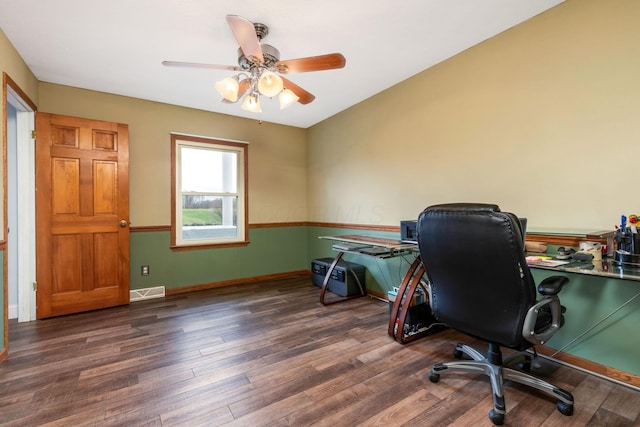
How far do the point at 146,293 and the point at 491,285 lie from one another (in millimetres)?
3745

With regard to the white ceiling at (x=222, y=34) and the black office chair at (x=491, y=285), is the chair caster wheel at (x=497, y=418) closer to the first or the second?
the black office chair at (x=491, y=285)

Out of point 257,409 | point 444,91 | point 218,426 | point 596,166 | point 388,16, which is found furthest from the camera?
point 444,91

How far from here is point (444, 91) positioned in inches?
109

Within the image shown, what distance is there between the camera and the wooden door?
2.92 m

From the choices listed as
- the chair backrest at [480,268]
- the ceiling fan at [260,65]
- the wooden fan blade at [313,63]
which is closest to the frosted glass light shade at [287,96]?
the ceiling fan at [260,65]

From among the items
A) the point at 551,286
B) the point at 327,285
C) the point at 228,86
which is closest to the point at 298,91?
the point at 228,86

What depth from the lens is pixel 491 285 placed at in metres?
1.48

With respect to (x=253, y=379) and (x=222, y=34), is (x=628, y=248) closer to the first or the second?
(x=253, y=379)

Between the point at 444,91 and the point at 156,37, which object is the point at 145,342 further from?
the point at 444,91

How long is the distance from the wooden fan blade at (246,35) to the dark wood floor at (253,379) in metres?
2.14

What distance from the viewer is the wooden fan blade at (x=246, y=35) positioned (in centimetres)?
159

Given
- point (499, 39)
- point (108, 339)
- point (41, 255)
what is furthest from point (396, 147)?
point (41, 255)

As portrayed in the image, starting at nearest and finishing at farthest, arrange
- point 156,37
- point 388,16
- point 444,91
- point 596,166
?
point 596,166 → point 388,16 → point 156,37 → point 444,91

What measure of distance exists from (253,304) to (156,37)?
2.71 meters
